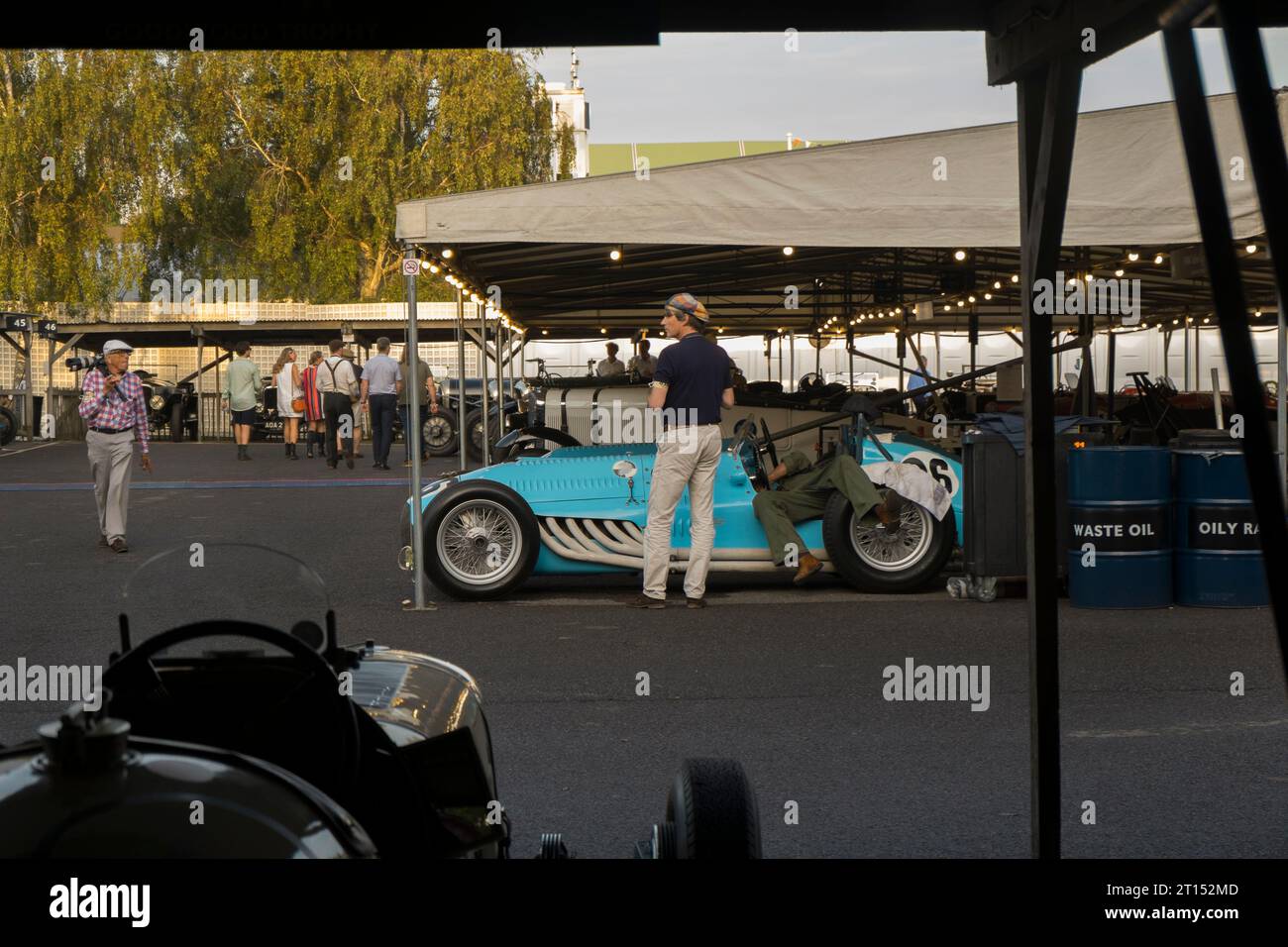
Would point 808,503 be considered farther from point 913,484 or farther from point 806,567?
point 913,484

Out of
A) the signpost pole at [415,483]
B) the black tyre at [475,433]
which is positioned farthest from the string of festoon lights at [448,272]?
the black tyre at [475,433]

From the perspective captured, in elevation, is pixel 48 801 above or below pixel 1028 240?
below

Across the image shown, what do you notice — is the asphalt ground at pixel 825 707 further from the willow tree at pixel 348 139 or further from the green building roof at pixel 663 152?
the green building roof at pixel 663 152

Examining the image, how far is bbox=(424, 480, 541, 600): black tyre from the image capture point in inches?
375

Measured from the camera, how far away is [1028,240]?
3.73 metres

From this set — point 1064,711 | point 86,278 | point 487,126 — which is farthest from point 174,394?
point 1064,711

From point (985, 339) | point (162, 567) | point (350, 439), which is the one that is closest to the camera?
point (162, 567)

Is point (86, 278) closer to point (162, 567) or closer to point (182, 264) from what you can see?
point (182, 264)

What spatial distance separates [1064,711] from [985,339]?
3893cm

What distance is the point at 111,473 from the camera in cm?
1206

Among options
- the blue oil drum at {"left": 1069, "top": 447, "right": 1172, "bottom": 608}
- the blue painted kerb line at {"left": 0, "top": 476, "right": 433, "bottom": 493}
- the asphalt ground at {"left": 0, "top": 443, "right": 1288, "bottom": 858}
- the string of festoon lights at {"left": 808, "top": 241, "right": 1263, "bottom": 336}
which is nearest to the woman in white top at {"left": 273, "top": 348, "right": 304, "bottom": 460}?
the blue painted kerb line at {"left": 0, "top": 476, "right": 433, "bottom": 493}

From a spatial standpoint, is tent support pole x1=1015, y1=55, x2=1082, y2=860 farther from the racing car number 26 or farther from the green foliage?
the green foliage

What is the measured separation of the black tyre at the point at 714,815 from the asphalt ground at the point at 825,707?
1.04 meters
